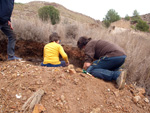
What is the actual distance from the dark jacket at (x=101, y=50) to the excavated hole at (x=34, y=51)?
5.41ft

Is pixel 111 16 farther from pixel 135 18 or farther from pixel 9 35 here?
pixel 9 35

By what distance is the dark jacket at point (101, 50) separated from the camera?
247cm

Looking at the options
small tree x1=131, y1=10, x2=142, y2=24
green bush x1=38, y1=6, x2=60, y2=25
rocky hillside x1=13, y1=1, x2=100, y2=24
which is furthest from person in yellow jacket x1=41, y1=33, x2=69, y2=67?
small tree x1=131, y1=10, x2=142, y2=24

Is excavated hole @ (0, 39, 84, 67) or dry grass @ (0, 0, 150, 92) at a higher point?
dry grass @ (0, 0, 150, 92)

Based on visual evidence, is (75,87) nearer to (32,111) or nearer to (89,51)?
(32,111)

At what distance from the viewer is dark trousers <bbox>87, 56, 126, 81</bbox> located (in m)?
2.36

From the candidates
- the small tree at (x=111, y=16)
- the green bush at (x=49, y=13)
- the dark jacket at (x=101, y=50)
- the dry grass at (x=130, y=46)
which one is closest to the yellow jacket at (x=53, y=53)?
the dark jacket at (x=101, y=50)

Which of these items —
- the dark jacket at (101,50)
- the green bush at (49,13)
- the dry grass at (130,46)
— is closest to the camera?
the dark jacket at (101,50)

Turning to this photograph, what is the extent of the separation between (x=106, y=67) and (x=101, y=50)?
45 centimetres

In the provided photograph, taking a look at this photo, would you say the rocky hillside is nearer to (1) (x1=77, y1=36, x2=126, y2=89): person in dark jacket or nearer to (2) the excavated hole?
(2) the excavated hole

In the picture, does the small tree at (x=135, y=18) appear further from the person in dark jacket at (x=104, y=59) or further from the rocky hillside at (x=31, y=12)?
the person in dark jacket at (x=104, y=59)

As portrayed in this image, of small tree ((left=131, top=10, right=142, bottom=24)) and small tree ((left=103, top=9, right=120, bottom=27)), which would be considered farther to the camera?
small tree ((left=131, top=10, right=142, bottom=24))

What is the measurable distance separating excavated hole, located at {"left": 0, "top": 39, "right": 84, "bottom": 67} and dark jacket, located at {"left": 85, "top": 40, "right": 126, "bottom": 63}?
1.65 meters

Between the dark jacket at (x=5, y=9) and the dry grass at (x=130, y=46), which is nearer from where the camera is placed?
the dark jacket at (x=5, y=9)
